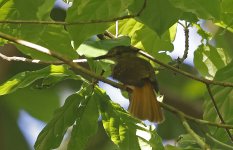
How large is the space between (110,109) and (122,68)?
0.29 m

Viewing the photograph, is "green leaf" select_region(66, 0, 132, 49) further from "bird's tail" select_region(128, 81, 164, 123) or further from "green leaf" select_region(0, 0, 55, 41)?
"bird's tail" select_region(128, 81, 164, 123)

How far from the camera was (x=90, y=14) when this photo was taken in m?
2.15

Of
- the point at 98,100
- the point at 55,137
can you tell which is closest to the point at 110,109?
the point at 98,100

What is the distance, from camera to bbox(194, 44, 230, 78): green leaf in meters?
3.08

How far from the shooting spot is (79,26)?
215 cm

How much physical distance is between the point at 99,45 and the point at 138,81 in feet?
2.35

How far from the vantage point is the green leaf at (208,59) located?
3.08 meters

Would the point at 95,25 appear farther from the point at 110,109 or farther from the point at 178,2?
the point at 110,109

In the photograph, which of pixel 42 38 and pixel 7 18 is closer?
pixel 7 18

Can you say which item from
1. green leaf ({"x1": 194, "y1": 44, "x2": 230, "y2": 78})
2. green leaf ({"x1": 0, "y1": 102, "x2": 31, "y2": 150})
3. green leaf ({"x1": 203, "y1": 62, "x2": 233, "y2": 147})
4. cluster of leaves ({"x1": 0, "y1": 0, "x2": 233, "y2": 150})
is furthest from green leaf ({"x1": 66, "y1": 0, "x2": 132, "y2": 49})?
green leaf ({"x1": 0, "y1": 102, "x2": 31, "y2": 150})

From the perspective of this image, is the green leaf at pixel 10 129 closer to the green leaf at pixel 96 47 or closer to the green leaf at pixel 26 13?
the green leaf at pixel 26 13

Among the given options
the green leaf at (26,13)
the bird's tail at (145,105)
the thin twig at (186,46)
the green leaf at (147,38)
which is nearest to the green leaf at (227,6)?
the thin twig at (186,46)

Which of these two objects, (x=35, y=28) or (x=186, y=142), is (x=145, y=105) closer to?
(x=186, y=142)

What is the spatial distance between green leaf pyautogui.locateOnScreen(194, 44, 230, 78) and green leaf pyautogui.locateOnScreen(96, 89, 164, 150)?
63 centimetres
